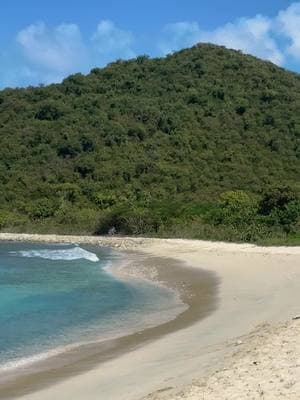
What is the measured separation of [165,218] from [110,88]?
4597 centimetres

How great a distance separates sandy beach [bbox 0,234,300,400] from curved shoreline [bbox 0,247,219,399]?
20 centimetres

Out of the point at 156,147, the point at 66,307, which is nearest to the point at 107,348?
the point at 66,307

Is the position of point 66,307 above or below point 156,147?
below

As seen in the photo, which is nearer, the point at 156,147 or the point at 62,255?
the point at 62,255

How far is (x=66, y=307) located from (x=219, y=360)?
919 centimetres

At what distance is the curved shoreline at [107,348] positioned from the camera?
10992 mm

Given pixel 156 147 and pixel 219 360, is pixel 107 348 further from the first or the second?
pixel 156 147

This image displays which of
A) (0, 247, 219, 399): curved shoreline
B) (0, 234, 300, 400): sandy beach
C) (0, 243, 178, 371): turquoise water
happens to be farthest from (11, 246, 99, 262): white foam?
(0, 234, 300, 400): sandy beach

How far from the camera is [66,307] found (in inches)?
754

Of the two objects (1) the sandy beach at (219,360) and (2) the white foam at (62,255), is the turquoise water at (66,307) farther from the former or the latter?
(2) the white foam at (62,255)

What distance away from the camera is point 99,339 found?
47.2 feet

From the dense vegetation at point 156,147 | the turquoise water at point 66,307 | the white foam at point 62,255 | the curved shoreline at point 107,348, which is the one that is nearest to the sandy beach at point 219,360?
the curved shoreline at point 107,348

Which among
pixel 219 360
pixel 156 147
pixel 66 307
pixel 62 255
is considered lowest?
pixel 66 307

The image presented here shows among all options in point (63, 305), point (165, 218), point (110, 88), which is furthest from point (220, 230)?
point (110, 88)
